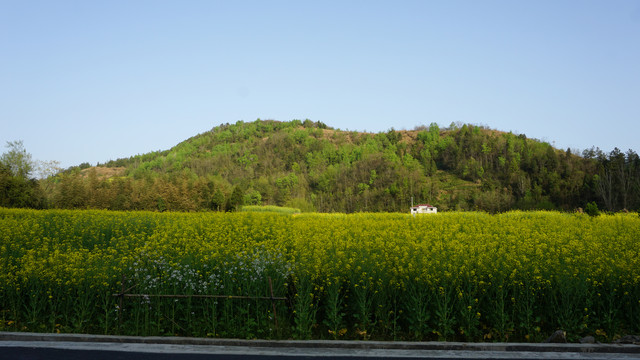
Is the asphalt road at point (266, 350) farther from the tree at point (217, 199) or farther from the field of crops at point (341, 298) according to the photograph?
the tree at point (217, 199)

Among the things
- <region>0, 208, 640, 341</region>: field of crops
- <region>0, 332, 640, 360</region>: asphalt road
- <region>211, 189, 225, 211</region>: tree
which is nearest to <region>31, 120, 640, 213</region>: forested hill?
<region>211, 189, 225, 211</region>: tree

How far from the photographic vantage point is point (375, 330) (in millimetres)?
9547

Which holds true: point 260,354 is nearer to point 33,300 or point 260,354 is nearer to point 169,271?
point 169,271

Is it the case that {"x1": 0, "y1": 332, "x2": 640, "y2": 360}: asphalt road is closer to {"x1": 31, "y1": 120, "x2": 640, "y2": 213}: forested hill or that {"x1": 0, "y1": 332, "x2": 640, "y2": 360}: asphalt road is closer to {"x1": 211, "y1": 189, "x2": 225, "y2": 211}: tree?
{"x1": 31, "y1": 120, "x2": 640, "y2": 213}: forested hill

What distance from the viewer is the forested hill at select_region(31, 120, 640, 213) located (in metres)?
74.4

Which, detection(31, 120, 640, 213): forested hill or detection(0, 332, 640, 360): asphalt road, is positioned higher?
detection(31, 120, 640, 213): forested hill

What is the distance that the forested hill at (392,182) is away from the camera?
244ft

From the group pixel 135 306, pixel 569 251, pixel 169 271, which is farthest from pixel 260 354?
pixel 569 251

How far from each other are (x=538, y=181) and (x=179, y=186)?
94891 millimetres

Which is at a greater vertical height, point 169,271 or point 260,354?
point 169,271

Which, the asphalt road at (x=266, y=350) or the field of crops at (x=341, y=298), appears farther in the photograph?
the field of crops at (x=341, y=298)

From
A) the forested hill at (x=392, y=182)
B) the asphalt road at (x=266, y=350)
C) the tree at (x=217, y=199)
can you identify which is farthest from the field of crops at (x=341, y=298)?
the tree at (x=217, y=199)

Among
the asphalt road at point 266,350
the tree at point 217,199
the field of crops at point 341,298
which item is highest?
the tree at point 217,199

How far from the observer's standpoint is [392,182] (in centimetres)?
12719
